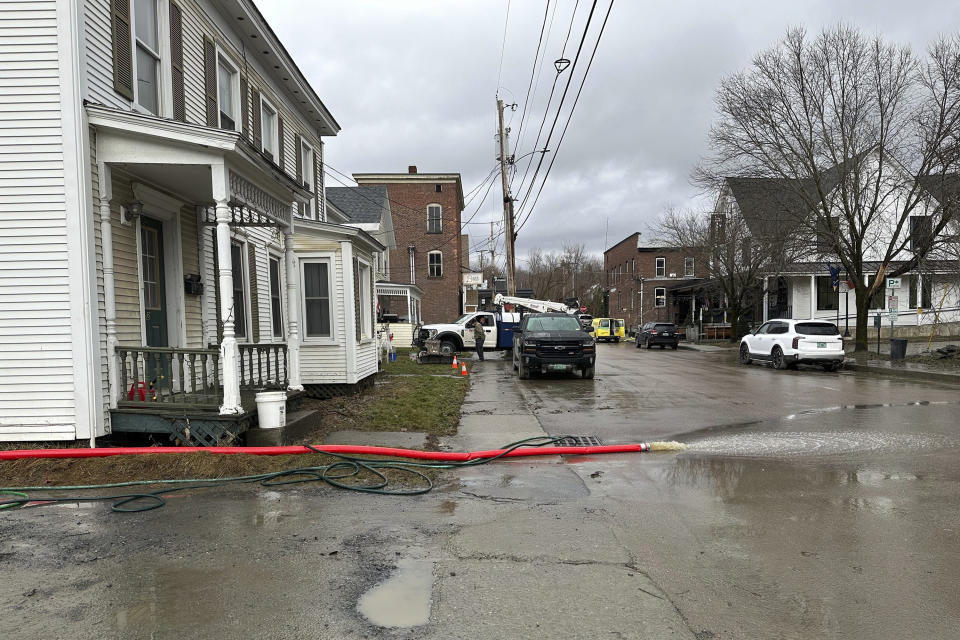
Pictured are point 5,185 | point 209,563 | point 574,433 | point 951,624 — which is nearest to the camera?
point 951,624

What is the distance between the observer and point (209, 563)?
416cm

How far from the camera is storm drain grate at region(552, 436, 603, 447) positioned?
8.04m

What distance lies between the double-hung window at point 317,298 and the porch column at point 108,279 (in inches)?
217

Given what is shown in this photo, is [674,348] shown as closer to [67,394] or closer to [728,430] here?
[728,430]

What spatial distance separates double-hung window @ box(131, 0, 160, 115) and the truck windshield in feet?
38.7

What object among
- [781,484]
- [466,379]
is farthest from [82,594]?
[466,379]

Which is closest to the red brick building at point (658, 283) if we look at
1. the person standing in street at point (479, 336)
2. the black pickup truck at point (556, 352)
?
the person standing in street at point (479, 336)

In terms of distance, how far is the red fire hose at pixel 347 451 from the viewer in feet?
21.5

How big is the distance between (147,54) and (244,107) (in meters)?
3.40

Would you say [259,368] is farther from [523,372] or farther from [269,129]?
[523,372]

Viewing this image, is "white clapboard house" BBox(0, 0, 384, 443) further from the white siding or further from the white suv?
the white suv

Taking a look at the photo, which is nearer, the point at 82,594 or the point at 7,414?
the point at 82,594

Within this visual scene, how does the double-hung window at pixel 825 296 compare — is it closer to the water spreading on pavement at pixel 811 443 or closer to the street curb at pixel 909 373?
the street curb at pixel 909 373

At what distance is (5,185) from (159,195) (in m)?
1.75
